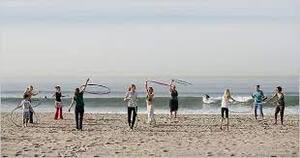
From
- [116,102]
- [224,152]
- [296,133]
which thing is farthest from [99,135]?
[116,102]

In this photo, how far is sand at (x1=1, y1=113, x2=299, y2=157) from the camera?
43.0ft

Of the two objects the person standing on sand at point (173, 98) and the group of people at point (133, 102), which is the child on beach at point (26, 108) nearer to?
the group of people at point (133, 102)

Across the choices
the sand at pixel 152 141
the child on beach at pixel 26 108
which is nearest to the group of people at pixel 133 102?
the child on beach at pixel 26 108

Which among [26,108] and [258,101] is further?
[258,101]

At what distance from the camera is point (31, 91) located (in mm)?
21062

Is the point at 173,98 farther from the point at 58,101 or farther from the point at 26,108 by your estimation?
the point at 26,108

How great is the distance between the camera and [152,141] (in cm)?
1531

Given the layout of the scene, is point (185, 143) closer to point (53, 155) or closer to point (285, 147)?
point (285, 147)

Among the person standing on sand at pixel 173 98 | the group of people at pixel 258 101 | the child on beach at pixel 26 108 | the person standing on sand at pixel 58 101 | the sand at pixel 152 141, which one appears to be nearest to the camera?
the sand at pixel 152 141

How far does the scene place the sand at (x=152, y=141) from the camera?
13.1m

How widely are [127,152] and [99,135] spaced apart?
12.3 ft

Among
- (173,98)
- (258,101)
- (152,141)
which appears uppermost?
(173,98)

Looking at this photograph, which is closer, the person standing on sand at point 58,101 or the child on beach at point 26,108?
the child on beach at point 26,108

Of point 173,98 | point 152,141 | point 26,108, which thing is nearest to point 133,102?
point 152,141
